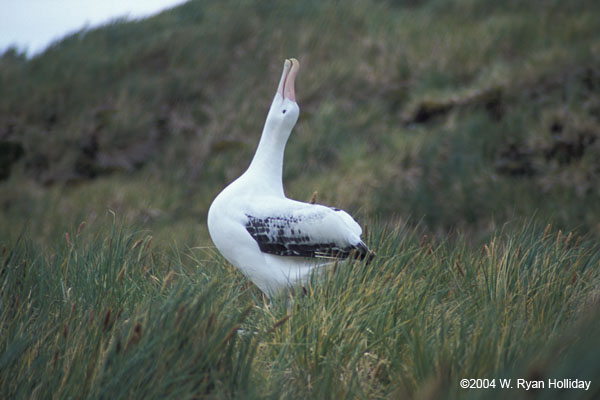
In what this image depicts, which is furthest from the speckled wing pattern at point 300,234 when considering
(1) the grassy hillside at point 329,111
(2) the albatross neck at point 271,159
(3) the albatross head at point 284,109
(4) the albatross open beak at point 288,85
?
(1) the grassy hillside at point 329,111

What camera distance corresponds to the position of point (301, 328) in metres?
2.62

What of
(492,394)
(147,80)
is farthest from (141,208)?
(492,394)

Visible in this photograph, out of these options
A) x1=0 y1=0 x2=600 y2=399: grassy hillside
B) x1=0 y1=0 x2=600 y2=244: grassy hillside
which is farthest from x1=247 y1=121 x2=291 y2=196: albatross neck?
→ x1=0 y1=0 x2=600 y2=244: grassy hillside

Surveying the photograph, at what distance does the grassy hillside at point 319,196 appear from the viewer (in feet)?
7.46

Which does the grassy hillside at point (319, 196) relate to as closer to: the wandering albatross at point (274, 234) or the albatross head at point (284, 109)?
the wandering albatross at point (274, 234)

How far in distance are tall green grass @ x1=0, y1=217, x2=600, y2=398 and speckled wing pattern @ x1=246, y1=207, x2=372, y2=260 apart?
0.40 ft

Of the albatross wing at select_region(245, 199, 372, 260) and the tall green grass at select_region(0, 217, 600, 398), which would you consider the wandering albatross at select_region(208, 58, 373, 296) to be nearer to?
the albatross wing at select_region(245, 199, 372, 260)

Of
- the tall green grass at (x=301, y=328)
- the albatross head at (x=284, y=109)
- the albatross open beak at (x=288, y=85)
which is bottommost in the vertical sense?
the tall green grass at (x=301, y=328)

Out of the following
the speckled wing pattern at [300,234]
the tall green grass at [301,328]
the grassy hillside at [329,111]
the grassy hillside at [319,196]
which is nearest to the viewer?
the tall green grass at [301,328]

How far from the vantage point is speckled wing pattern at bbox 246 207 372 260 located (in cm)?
296

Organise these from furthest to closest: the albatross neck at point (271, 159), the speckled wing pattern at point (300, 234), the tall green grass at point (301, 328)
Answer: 1. the albatross neck at point (271, 159)
2. the speckled wing pattern at point (300, 234)
3. the tall green grass at point (301, 328)

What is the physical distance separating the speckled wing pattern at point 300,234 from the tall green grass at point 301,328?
12cm

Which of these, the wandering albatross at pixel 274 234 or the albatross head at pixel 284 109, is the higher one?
the albatross head at pixel 284 109

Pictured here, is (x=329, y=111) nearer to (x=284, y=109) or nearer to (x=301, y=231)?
(x=284, y=109)
